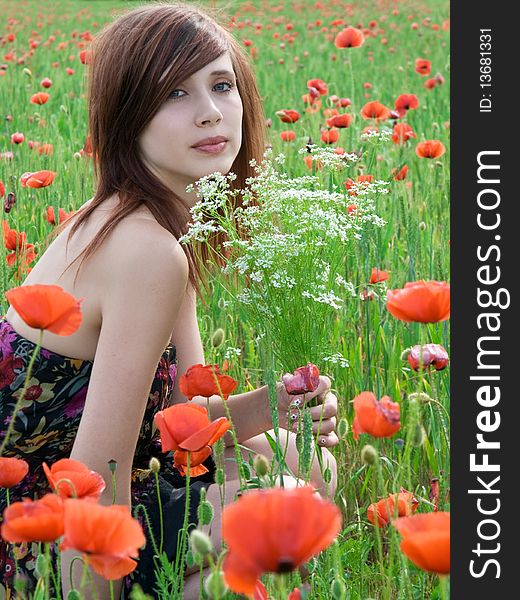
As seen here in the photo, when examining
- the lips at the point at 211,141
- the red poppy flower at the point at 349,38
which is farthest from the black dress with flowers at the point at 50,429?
the red poppy flower at the point at 349,38

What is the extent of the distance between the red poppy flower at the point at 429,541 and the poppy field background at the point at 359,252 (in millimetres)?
186

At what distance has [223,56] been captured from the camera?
6.56 ft

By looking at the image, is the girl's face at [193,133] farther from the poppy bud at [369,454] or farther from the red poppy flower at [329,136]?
the red poppy flower at [329,136]

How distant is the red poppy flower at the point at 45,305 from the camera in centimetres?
115

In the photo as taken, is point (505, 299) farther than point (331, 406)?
No

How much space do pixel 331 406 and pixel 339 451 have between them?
481 mm

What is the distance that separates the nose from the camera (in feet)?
6.12

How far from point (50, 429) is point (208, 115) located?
625 millimetres

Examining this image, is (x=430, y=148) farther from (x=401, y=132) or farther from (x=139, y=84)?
(x=139, y=84)

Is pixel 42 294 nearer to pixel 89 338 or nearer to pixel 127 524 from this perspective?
pixel 127 524

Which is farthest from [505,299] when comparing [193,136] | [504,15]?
[193,136]

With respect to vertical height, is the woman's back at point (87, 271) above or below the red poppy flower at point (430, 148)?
below

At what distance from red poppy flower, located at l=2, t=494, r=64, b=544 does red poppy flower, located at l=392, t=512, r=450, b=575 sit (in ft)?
1.07

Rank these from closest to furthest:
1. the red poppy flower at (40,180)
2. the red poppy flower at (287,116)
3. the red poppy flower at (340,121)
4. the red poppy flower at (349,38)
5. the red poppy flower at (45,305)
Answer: the red poppy flower at (45,305) → the red poppy flower at (40,180) → the red poppy flower at (340,121) → the red poppy flower at (287,116) → the red poppy flower at (349,38)
